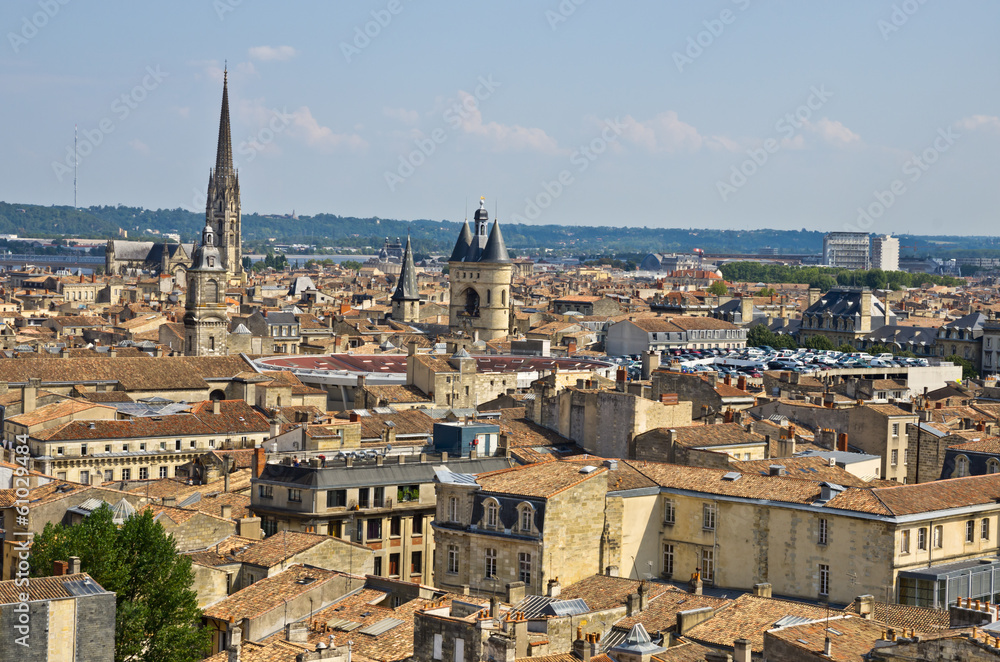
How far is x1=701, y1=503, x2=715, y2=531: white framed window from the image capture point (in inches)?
1463

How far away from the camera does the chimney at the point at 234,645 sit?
28188mm

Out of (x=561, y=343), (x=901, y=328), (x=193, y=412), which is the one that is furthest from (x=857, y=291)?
(x=193, y=412)

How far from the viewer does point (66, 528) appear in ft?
115

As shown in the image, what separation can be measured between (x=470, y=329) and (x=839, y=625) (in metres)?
86.0

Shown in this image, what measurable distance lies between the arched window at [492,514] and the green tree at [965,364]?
75.2 m

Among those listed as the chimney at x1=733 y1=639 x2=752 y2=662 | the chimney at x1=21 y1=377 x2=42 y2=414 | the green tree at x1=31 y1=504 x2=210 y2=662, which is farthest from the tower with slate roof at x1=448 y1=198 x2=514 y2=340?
the chimney at x1=733 y1=639 x2=752 y2=662

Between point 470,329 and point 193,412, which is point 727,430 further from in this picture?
point 470,329

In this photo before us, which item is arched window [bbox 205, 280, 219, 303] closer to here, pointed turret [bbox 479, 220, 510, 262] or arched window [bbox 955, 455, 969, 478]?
pointed turret [bbox 479, 220, 510, 262]

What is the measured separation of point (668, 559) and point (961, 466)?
12573mm

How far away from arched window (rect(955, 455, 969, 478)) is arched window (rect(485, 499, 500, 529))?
16344mm

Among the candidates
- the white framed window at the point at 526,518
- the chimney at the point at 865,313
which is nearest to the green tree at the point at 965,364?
the chimney at the point at 865,313

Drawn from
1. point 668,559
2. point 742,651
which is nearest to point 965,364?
point 668,559

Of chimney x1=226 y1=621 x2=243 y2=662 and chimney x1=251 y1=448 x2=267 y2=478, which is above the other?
chimney x1=251 y1=448 x2=267 y2=478

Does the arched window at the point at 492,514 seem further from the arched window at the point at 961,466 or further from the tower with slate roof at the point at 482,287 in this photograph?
the tower with slate roof at the point at 482,287
